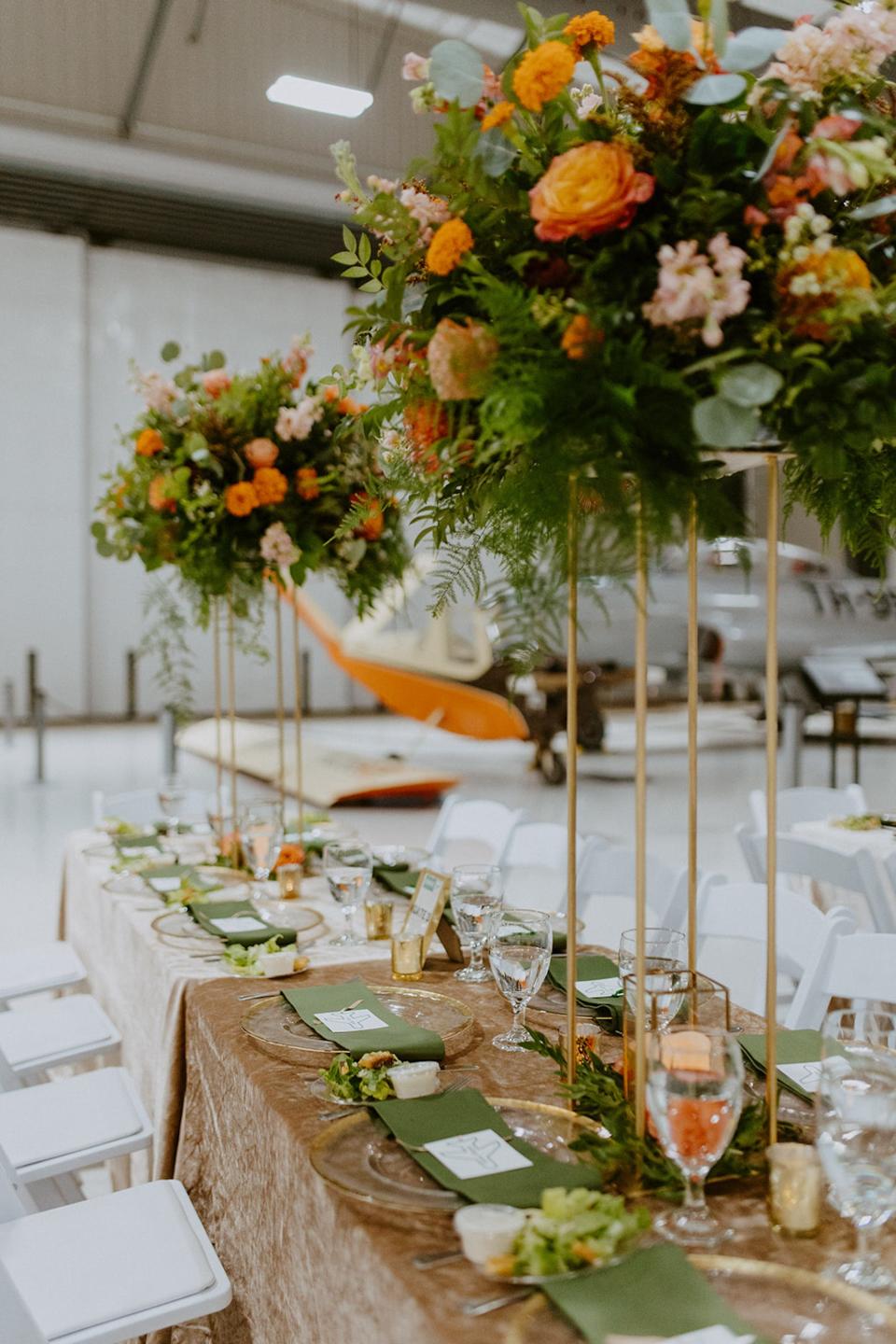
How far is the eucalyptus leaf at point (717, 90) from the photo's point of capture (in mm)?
1093

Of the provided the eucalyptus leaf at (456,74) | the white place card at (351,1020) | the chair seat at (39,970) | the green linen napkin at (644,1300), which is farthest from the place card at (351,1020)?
the chair seat at (39,970)

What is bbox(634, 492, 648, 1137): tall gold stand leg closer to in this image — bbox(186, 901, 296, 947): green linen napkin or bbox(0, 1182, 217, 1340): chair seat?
bbox(0, 1182, 217, 1340): chair seat

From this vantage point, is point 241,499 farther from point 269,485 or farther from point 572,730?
point 572,730

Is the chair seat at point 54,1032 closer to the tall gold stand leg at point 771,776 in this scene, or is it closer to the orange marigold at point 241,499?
the orange marigold at point 241,499

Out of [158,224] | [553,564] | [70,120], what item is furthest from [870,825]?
[158,224]

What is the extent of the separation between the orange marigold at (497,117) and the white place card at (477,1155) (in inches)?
42.2

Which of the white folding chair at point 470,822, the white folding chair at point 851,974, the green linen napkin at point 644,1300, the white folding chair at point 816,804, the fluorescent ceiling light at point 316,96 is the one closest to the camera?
the green linen napkin at point 644,1300

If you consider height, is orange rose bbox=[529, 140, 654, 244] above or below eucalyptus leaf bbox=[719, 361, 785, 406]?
above

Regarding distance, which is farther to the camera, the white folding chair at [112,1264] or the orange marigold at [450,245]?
the white folding chair at [112,1264]

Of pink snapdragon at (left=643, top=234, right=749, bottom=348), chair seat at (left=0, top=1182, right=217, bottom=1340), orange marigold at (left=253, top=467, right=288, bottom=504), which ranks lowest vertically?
chair seat at (left=0, top=1182, right=217, bottom=1340)

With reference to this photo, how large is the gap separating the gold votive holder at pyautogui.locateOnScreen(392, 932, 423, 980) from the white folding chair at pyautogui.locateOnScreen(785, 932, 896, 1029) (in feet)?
2.22

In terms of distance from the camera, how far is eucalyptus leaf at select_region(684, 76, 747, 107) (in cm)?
109

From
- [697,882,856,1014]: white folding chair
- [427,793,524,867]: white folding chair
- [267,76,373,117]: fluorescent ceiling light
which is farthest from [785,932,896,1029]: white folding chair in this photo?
[267,76,373,117]: fluorescent ceiling light

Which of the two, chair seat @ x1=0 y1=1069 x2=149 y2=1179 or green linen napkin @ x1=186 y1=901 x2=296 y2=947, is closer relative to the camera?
chair seat @ x1=0 y1=1069 x2=149 y2=1179
